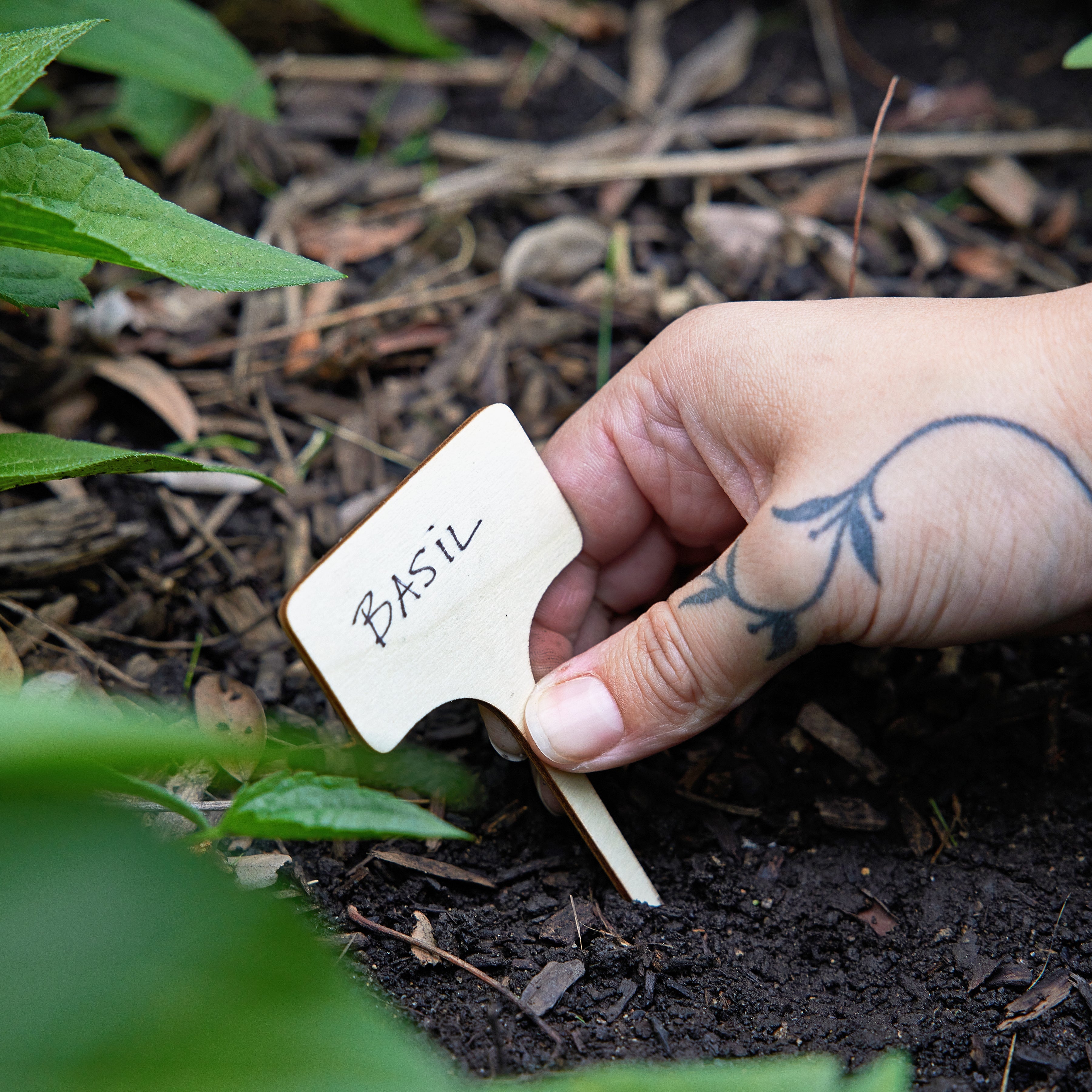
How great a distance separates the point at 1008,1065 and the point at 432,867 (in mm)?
816

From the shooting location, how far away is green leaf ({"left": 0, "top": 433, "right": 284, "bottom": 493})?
42.4 inches

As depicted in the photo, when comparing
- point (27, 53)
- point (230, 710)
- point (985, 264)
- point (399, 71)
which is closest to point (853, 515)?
point (230, 710)

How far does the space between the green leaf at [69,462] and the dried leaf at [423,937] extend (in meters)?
0.65

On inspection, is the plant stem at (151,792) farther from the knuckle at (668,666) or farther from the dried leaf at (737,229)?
the dried leaf at (737,229)

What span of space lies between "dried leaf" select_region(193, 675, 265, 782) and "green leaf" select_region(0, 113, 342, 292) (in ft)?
2.47

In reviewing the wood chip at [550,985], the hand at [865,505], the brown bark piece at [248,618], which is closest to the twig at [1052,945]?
the hand at [865,505]

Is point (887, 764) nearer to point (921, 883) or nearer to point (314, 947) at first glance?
point (921, 883)

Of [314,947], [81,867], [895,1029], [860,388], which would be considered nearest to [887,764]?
[895,1029]

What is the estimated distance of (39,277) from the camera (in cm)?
124

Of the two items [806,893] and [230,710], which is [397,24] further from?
[806,893]

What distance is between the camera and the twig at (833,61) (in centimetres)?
266

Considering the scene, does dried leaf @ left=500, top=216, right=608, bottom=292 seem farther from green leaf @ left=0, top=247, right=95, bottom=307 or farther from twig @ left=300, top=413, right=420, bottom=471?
green leaf @ left=0, top=247, right=95, bottom=307

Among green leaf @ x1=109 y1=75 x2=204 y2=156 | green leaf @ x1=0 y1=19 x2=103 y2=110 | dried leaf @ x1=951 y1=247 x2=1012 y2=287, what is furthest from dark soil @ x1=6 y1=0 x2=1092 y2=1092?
dried leaf @ x1=951 y1=247 x2=1012 y2=287

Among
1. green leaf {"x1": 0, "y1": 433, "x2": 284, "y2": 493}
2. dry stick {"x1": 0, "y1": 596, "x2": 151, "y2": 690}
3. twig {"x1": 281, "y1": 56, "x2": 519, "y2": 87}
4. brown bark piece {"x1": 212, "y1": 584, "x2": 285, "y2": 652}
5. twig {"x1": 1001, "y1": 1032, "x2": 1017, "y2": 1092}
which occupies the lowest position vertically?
twig {"x1": 1001, "y1": 1032, "x2": 1017, "y2": 1092}
